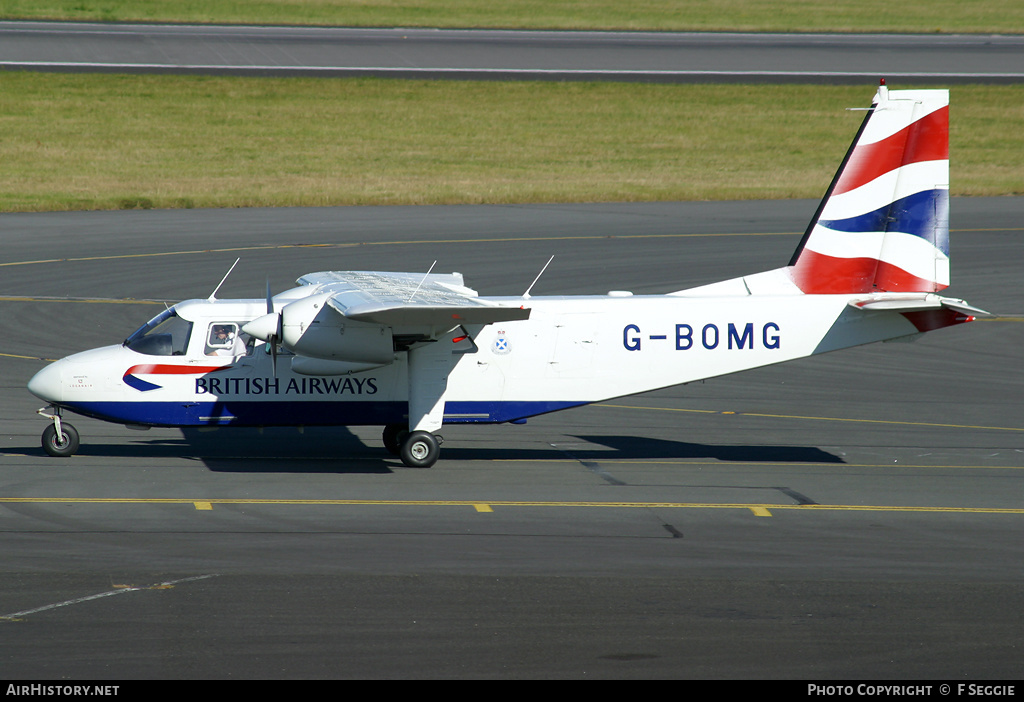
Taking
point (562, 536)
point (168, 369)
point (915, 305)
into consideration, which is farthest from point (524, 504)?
point (915, 305)

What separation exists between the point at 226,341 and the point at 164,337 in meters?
1.01

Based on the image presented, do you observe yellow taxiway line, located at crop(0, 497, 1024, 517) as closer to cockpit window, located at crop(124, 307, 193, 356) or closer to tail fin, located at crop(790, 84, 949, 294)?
cockpit window, located at crop(124, 307, 193, 356)

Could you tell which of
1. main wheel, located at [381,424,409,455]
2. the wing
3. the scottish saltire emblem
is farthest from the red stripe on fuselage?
the scottish saltire emblem

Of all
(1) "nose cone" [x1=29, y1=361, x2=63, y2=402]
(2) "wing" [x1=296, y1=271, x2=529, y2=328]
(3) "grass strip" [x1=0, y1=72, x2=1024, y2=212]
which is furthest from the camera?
(3) "grass strip" [x1=0, y1=72, x2=1024, y2=212]

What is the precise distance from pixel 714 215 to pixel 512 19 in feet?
130

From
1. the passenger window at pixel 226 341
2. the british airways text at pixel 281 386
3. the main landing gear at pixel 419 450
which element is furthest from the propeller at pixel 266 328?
the main landing gear at pixel 419 450

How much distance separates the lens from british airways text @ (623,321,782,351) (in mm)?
18750

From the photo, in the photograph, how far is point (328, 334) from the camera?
17203 millimetres

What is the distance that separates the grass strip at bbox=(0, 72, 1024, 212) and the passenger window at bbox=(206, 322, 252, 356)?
2799cm

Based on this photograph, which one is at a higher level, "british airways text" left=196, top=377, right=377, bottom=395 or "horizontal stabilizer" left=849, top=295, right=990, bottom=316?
"horizontal stabilizer" left=849, top=295, right=990, bottom=316

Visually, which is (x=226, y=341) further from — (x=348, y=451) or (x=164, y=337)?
(x=348, y=451)

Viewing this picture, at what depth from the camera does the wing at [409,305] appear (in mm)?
16281

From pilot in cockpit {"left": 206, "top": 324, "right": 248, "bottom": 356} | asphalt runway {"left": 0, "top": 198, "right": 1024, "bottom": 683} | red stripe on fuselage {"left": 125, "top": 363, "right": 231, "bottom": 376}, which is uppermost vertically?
pilot in cockpit {"left": 206, "top": 324, "right": 248, "bottom": 356}
